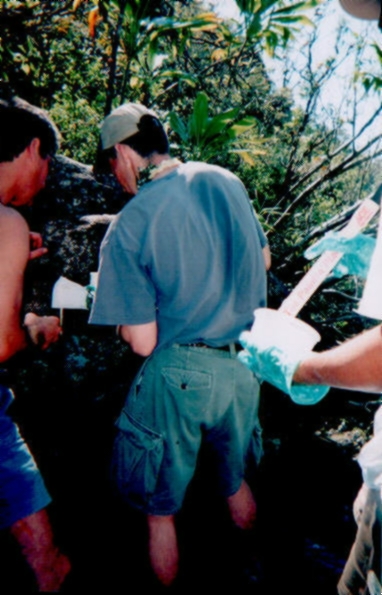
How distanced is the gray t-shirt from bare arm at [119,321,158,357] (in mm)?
32

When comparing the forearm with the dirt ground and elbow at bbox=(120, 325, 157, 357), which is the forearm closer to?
elbow at bbox=(120, 325, 157, 357)

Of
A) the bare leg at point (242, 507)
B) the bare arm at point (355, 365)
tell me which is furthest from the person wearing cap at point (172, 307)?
the bare arm at point (355, 365)

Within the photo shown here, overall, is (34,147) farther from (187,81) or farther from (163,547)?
(187,81)

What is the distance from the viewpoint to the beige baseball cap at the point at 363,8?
1327 mm

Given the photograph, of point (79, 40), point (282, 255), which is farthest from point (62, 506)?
point (79, 40)

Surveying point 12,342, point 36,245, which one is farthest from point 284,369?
point 36,245

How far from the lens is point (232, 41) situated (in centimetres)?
401

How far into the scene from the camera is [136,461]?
5.43ft

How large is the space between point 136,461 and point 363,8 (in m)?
2.01

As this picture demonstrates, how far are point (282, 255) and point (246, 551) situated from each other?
298 centimetres

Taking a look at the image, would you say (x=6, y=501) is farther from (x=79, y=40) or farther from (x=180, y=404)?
(x=79, y=40)

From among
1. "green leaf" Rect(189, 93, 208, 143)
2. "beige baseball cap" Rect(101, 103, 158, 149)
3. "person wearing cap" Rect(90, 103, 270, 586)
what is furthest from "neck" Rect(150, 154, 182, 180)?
"green leaf" Rect(189, 93, 208, 143)

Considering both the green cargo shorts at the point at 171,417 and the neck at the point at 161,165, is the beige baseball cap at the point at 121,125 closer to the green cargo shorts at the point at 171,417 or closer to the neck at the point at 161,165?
the neck at the point at 161,165

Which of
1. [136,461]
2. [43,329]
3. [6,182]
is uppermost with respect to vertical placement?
[6,182]
